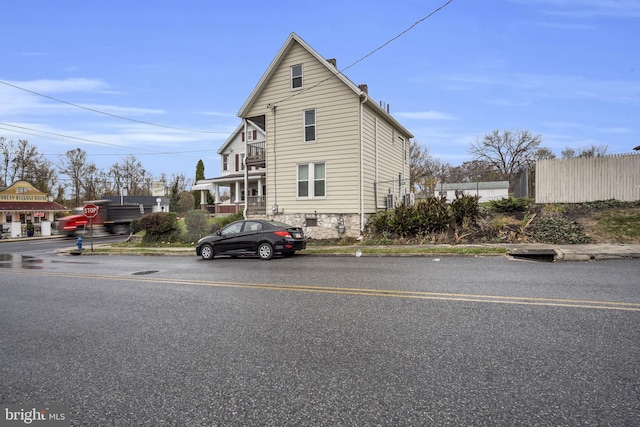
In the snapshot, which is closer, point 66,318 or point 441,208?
point 66,318

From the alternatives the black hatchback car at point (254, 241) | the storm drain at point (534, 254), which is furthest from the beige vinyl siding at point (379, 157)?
the storm drain at point (534, 254)

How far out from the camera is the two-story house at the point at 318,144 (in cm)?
1794

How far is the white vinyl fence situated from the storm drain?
563cm

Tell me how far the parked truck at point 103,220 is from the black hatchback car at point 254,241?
25987 mm

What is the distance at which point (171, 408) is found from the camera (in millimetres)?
2881

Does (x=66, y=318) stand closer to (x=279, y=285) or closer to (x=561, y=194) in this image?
(x=279, y=285)

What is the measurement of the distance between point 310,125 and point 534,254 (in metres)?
11.8

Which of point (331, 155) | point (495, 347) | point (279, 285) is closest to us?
point (495, 347)

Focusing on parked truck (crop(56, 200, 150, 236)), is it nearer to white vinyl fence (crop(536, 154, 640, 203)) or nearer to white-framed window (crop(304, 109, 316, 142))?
white-framed window (crop(304, 109, 316, 142))

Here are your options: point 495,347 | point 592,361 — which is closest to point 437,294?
point 495,347

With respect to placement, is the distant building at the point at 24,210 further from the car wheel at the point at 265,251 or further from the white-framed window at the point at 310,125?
the car wheel at the point at 265,251

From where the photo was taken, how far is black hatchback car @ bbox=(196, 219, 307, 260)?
13531 millimetres

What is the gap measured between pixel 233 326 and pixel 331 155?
1429cm

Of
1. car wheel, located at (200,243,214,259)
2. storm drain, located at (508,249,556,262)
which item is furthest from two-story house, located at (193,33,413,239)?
storm drain, located at (508,249,556,262)
